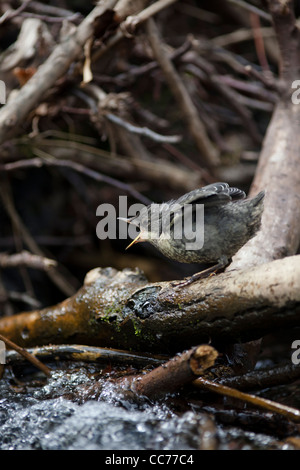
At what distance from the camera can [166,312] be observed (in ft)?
7.54

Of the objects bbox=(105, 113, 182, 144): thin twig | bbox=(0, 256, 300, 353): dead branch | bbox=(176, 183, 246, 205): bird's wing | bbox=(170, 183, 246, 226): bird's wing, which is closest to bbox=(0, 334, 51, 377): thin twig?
bbox=(0, 256, 300, 353): dead branch

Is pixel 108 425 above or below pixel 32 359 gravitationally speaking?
below

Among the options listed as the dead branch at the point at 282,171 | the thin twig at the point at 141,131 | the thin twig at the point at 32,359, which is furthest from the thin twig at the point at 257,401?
the thin twig at the point at 141,131

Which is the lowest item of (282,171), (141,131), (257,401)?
(257,401)

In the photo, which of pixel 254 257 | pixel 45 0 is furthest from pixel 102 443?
pixel 45 0

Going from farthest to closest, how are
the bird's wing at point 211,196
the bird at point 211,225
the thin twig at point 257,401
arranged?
the bird at point 211,225
the bird's wing at point 211,196
the thin twig at point 257,401

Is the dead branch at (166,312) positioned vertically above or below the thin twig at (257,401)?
above

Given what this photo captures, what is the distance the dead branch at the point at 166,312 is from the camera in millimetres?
1938

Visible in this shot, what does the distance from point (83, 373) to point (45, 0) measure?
165 inches

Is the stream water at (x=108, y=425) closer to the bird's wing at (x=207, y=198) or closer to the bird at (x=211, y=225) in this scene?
the bird at (x=211, y=225)

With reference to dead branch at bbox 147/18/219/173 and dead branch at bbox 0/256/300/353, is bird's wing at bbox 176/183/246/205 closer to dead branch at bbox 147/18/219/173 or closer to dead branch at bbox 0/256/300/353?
dead branch at bbox 0/256/300/353

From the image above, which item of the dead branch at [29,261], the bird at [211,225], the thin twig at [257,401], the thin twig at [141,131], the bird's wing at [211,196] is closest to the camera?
the thin twig at [257,401]

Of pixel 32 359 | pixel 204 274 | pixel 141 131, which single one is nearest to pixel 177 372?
pixel 204 274

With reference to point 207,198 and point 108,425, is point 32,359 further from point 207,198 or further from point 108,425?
point 207,198
